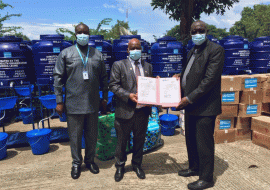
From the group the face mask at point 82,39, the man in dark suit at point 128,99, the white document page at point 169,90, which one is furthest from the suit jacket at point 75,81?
the white document page at point 169,90

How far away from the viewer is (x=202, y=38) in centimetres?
277

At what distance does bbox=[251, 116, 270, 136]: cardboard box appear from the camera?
14.3ft

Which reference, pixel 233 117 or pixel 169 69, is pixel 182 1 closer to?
pixel 169 69

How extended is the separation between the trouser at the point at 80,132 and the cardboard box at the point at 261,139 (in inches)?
136

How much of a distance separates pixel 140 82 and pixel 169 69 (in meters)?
3.68

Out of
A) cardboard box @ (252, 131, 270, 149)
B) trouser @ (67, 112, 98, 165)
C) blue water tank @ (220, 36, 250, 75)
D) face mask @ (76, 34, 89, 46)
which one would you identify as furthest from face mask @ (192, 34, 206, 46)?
blue water tank @ (220, 36, 250, 75)

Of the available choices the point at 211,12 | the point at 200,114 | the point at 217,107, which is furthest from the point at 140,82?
the point at 211,12

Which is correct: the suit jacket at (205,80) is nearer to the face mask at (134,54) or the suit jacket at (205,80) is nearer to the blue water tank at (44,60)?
the face mask at (134,54)

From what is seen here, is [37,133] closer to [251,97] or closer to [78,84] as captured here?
[78,84]

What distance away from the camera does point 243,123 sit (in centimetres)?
472

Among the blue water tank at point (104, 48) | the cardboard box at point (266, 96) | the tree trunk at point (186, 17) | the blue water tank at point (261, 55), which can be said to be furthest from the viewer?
the tree trunk at point (186, 17)

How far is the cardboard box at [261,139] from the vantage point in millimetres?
4311

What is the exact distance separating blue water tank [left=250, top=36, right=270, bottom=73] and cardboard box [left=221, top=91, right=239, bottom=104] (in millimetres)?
3529

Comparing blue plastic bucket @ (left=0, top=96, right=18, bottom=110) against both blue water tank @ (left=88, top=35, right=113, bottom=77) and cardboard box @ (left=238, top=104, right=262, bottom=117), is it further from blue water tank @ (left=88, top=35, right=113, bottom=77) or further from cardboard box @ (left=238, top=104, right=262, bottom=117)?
cardboard box @ (left=238, top=104, right=262, bottom=117)
